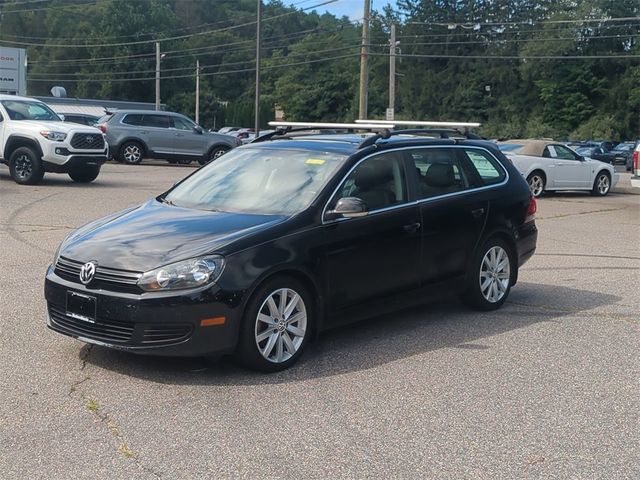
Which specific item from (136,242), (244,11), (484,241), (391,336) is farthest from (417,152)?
(244,11)

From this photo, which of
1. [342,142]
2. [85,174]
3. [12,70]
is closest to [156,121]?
[85,174]

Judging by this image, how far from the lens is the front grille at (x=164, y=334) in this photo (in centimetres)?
527

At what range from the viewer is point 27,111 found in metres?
18.5

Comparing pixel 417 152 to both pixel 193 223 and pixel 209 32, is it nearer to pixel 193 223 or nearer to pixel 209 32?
pixel 193 223

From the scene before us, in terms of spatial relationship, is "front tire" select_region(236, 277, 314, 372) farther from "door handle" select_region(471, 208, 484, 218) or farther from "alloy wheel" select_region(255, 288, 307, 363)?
"door handle" select_region(471, 208, 484, 218)

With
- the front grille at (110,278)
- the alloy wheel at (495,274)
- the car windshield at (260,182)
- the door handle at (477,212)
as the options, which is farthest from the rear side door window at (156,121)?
the front grille at (110,278)

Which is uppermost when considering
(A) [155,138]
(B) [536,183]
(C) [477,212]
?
(A) [155,138]

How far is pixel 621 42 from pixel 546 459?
77.5 m

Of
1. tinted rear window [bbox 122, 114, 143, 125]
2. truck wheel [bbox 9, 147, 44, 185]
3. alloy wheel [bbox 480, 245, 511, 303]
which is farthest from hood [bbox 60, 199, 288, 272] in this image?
tinted rear window [bbox 122, 114, 143, 125]

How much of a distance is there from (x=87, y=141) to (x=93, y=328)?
13.4m

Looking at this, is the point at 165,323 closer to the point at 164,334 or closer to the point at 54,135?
the point at 164,334

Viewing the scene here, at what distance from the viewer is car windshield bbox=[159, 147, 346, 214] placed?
629 centimetres

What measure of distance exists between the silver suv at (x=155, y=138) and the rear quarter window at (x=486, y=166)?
63.4 ft

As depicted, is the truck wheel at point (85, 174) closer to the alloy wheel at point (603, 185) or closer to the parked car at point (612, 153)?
the alloy wheel at point (603, 185)
